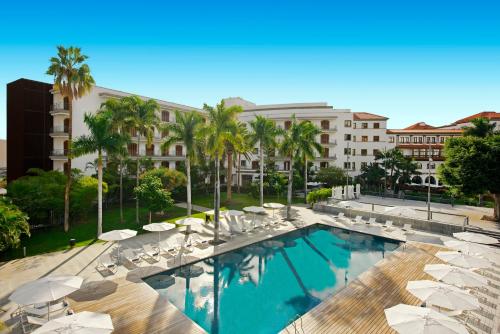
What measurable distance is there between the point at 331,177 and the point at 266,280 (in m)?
29.5

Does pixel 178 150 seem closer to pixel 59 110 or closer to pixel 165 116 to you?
pixel 165 116

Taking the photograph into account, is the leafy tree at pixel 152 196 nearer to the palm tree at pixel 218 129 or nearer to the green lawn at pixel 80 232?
the green lawn at pixel 80 232

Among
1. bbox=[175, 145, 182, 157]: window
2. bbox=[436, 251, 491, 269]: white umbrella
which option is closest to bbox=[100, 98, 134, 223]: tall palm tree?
bbox=[175, 145, 182, 157]: window

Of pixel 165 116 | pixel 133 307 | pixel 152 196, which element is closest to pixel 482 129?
pixel 152 196

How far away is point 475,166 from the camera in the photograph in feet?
85.0

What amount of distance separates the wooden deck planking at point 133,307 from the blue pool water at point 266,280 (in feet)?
3.13

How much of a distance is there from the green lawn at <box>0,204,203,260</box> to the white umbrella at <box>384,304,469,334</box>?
67.7 ft

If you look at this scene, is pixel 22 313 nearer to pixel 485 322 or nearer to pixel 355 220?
pixel 485 322

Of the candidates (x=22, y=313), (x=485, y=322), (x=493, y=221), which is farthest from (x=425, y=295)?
(x=493, y=221)

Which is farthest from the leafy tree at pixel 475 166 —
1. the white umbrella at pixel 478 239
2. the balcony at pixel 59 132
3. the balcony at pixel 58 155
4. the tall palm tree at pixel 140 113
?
the balcony at pixel 59 132

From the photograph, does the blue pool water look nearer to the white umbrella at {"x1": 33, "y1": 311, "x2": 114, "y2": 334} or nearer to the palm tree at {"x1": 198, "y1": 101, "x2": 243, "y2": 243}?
the palm tree at {"x1": 198, "y1": 101, "x2": 243, "y2": 243}

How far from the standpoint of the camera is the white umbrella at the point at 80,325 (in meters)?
8.80

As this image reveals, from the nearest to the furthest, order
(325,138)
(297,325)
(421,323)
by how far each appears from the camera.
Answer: (421,323)
(297,325)
(325,138)

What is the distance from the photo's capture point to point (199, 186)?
43.7m
